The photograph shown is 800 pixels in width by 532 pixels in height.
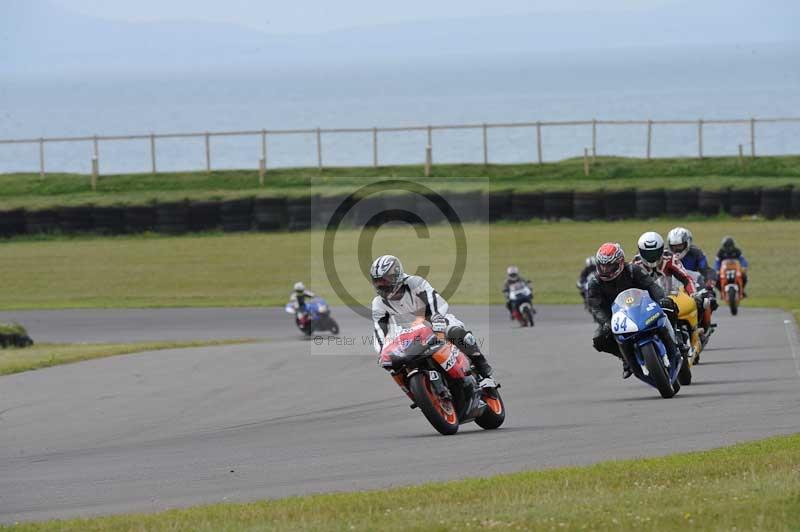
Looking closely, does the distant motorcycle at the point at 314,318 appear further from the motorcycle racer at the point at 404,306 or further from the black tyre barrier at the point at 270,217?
the black tyre barrier at the point at 270,217

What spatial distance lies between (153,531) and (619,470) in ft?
10.5

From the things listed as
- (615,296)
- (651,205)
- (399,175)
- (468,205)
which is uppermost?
(399,175)

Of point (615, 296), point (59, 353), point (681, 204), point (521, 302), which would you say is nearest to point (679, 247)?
point (615, 296)

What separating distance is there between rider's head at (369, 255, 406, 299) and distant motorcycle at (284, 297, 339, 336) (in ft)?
53.9

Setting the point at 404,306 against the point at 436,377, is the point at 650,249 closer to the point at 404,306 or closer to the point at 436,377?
the point at 404,306

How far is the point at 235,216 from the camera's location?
4506 cm

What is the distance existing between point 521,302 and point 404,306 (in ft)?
54.3

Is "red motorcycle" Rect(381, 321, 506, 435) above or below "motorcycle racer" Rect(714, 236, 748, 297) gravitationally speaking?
below

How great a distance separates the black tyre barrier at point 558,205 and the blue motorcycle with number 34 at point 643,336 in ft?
101

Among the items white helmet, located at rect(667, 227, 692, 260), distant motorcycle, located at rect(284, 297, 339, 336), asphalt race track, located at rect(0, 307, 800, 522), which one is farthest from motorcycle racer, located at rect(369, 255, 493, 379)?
distant motorcycle, located at rect(284, 297, 339, 336)

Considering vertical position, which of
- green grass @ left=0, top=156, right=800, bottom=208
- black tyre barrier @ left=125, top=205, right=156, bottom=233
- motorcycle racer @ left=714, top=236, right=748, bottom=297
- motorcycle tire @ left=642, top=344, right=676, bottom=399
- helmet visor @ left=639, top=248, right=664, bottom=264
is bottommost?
motorcycle tire @ left=642, top=344, right=676, bottom=399

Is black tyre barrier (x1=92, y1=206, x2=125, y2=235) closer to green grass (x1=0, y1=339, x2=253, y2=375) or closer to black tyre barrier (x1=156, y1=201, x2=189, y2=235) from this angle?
black tyre barrier (x1=156, y1=201, x2=189, y2=235)

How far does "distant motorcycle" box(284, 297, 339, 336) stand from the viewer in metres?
28.5

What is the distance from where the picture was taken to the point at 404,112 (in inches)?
7815
